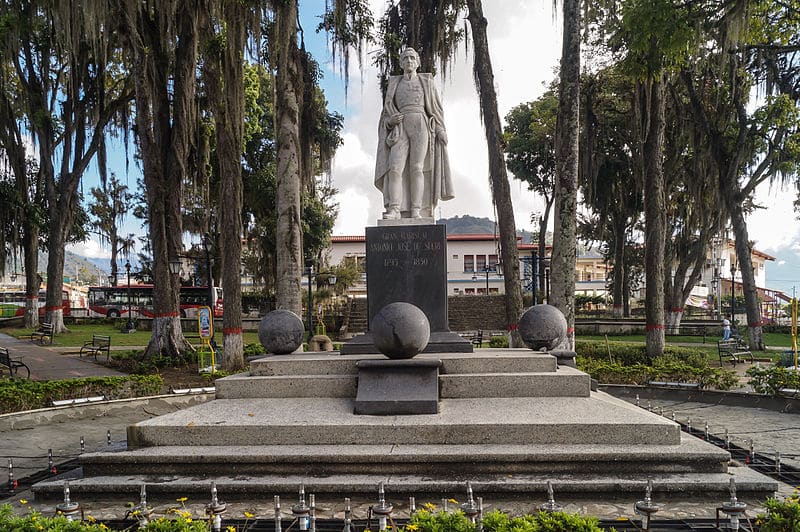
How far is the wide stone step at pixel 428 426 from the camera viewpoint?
17.2 feet

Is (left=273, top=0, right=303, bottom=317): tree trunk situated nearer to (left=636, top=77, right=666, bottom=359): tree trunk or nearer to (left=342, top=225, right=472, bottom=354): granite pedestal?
(left=342, top=225, right=472, bottom=354): granite pedestal

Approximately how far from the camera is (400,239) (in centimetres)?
799

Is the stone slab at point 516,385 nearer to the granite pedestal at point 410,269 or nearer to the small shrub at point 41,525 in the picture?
the granite pedestal at point 410,269

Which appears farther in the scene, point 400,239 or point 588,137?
point 588,137

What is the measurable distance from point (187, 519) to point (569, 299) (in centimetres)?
903

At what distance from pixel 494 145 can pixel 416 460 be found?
34.1ft

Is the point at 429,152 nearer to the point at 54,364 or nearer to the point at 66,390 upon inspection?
the point at 66,390

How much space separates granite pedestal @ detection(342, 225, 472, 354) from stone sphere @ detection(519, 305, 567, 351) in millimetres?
980

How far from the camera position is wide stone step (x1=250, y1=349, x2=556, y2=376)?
6.65 m

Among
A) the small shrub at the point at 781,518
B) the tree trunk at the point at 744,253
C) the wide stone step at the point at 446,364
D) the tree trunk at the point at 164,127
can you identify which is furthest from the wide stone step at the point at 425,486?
the tree trunk at the point at 744,253

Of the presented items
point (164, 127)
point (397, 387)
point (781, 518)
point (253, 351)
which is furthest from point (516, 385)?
point (164, 127)

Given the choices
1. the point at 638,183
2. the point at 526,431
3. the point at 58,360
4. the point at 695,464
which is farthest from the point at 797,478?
the point at 638,183

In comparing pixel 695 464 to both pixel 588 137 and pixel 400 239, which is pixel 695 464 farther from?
pixel 588 137

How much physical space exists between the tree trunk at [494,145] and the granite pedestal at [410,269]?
5.98 metres
